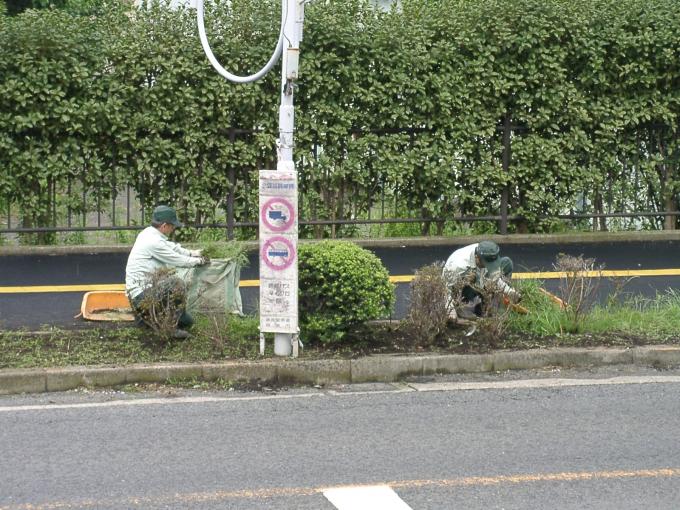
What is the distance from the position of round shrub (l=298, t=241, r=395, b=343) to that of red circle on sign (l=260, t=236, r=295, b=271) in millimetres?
183

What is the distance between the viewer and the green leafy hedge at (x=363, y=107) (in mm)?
14367

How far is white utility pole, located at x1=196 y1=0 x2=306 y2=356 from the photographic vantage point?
9.26 meters

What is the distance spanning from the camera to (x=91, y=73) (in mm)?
14367

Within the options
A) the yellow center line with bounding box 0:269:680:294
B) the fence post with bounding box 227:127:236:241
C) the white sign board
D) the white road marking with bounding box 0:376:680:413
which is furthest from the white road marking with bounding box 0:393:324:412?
the fence post with bounding box 227:127:236:241

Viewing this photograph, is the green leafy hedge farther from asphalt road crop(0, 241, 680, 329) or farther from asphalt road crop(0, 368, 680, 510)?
asphalt road crop(0, 368, 680, 510)

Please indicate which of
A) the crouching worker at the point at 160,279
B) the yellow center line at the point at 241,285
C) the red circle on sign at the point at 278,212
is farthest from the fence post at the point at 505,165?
the red circle on sign at the point at 278,212

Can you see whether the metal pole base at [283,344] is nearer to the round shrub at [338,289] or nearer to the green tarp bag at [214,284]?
the round shrub at [338,289]

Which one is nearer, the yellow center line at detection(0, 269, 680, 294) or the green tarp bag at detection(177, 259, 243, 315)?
the green tarp bag at detection(177, 259, 243, 315)

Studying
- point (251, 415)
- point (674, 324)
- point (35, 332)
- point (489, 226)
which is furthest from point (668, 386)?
point (489, 226)

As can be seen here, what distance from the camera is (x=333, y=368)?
9.15 metres

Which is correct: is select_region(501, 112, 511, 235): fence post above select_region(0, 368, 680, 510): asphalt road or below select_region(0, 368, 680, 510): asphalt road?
above

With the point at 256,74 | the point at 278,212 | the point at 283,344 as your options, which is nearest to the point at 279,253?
the point at 278,212

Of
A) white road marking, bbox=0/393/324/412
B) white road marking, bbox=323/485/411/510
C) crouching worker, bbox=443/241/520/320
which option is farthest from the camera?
crouching worker, bbox=443/241/520/320

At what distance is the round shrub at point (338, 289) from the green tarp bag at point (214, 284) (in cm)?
120
